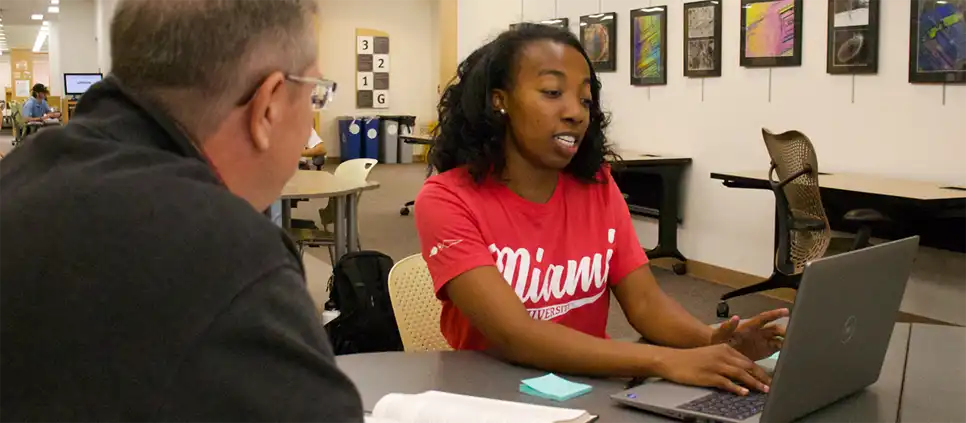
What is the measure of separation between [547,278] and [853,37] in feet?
11.9

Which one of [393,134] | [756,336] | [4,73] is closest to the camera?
[756,336]

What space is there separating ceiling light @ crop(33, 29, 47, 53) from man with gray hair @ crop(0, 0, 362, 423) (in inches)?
1053

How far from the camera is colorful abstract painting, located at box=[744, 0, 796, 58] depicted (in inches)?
208

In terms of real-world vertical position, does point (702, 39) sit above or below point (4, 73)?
below

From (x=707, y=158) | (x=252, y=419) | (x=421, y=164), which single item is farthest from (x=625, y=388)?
(x=421, y=164)

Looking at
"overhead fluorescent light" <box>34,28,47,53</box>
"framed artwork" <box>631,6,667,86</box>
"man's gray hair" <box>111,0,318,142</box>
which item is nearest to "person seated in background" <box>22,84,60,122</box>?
"overhead fluorescent light" <box>34,28,47,53</box>

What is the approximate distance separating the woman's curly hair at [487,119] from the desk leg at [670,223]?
13.4ft

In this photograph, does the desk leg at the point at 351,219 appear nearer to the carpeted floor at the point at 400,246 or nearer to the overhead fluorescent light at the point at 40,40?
the carpeted floor at the point at 400,246

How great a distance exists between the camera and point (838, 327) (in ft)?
4.41

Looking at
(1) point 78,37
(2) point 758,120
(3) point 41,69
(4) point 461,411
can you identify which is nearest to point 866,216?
(2) point 758,120

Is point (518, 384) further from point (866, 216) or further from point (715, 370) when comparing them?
point (866, 216)

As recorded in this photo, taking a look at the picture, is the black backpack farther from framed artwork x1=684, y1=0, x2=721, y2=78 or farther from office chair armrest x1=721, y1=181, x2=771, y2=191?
framed artwork x1=684, y1=0, x2=721, y2=78

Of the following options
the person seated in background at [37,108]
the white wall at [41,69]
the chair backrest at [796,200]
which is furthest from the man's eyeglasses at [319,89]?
the white wall at [41,69]

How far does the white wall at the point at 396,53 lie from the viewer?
42.9ft
